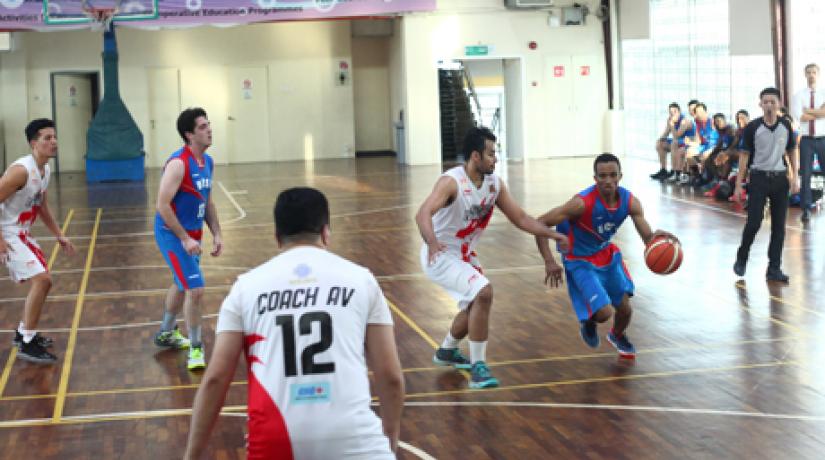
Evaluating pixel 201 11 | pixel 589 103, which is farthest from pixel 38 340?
pixel 589 103

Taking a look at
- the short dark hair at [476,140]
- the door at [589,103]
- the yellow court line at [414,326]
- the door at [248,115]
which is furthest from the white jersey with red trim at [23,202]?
the door at [248,115]

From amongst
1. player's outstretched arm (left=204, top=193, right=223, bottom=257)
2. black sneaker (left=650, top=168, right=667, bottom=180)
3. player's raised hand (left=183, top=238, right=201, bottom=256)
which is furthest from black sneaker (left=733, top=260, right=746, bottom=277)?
black sneaker (left=650, top=168, right=667, bottom=180)

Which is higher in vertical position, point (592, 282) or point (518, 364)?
point (592, 282)

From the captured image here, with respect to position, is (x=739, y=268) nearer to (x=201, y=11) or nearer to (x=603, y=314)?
(x=603, y=314)

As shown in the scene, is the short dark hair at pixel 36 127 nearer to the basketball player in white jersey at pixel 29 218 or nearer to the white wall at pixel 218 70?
the basketball player in white jersey at pixel 29 218

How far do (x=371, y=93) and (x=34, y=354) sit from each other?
23630 mm

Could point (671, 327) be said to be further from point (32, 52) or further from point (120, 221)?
point (32, 52)

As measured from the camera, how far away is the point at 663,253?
7.86 metres

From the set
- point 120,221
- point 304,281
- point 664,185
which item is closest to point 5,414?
point 304,281

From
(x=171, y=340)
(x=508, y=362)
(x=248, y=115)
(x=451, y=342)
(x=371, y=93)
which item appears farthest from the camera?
(x=371, y=93)

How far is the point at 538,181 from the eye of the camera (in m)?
22.1

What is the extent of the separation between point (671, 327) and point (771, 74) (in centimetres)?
1261

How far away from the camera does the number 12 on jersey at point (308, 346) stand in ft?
11.1

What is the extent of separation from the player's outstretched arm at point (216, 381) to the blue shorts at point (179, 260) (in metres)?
4.63
